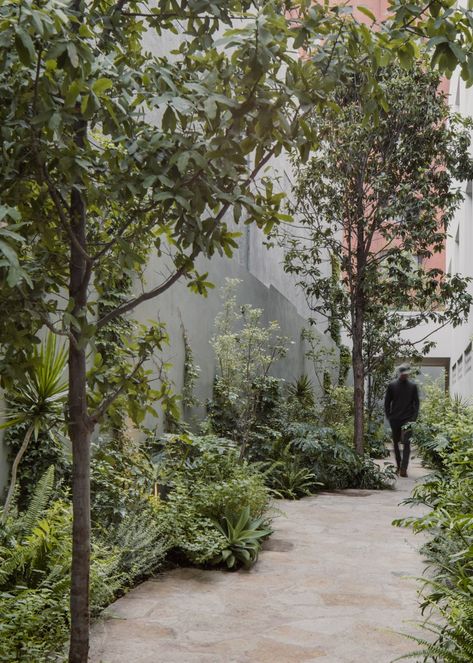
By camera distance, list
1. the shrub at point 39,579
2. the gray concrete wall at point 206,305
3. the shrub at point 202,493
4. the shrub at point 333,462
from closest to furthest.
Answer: the shrub at point 39,579, the shrub at point 202,493, the gray concrete wall at point 206,305, the shrub at point 333,462

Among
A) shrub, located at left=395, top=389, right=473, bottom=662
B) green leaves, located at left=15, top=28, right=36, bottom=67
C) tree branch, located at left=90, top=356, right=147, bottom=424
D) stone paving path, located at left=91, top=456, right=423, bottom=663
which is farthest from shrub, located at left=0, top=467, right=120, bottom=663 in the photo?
green leaves, located at left=15, top=28, right=36, bottom=67

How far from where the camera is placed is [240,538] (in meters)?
6.41

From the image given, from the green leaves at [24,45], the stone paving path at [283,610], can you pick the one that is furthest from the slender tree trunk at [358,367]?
the green leaves at [24,45]

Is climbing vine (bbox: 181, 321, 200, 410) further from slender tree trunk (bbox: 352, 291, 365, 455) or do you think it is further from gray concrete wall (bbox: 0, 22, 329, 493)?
slender tree trunk (bbox: 352, 291, 365, 455)

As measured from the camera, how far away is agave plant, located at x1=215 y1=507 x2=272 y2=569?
20.3 ft

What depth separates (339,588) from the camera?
561 centimetres

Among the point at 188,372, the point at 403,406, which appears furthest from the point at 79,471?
the point at 403,406

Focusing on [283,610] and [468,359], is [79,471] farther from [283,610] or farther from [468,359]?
[468,359]

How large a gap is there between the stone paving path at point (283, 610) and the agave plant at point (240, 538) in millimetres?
126

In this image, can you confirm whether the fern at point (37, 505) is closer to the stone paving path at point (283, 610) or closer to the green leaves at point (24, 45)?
the stone paving path at point (283, 610)

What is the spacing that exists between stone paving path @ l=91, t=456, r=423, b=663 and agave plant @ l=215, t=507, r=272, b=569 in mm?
126

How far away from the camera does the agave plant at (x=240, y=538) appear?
6.18 meters

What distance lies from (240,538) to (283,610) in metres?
1.38

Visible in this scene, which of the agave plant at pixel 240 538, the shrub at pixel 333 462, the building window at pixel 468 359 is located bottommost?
the agave plant at pixel 240 538
